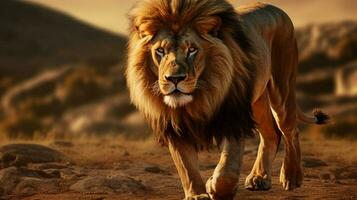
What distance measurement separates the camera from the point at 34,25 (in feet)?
179

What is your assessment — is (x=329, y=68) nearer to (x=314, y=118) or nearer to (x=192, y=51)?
(x=314, y=118)

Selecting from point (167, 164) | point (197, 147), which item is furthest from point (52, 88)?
point (197, 147)

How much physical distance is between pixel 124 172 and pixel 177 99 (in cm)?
273

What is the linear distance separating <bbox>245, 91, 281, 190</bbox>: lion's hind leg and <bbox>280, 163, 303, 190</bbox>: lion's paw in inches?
5.8

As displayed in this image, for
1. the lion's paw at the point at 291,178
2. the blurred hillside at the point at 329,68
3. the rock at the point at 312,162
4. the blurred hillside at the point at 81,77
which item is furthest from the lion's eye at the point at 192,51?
the blurred hillside at the point at 329,68

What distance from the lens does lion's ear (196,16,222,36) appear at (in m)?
5.58

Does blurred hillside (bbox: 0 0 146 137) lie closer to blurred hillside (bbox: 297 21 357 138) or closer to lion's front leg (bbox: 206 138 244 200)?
blurred hillside (bbox: 297 21 357 138)

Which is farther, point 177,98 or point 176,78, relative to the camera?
point 177,98

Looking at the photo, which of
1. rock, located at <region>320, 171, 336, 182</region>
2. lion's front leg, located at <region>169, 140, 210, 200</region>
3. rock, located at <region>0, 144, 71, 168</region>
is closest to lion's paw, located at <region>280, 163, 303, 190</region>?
rock, located at <region>320, 171, 336, 182</region>

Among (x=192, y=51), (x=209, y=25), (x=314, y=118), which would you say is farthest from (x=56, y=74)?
(x=192, y=51)

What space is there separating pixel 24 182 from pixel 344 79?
2983cm

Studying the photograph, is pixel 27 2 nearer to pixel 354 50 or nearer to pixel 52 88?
pixel 52 88

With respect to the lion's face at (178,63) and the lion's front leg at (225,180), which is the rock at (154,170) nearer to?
the lion's front leg at (225,180)

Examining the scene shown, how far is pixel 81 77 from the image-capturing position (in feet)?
131
